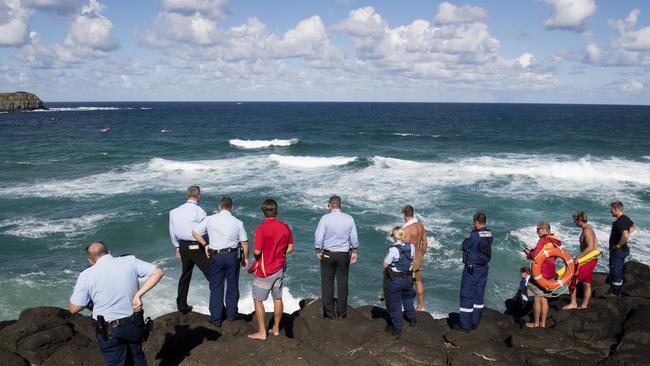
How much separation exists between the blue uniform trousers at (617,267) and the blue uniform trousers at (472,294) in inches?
146

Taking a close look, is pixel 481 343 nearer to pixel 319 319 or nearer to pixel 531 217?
pixel 319 319

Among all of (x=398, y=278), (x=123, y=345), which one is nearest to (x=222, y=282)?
(x=123, y=345)

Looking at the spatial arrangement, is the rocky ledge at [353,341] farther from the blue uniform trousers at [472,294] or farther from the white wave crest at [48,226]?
the white wave crest at [48,226]

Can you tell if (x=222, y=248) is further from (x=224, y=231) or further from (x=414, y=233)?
(x=414, y=233)

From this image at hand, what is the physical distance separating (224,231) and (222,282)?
0.89 meters

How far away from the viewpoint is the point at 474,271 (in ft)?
25.2

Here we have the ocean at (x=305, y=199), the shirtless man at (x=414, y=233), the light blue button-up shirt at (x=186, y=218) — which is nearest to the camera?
the light blue button-up shirt at (x=186, y=218)

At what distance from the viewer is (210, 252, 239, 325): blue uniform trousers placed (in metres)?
7.27

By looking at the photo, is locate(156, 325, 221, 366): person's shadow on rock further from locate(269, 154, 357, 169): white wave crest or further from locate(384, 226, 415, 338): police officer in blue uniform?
locate(269, 154, 357, 169): white wave crest

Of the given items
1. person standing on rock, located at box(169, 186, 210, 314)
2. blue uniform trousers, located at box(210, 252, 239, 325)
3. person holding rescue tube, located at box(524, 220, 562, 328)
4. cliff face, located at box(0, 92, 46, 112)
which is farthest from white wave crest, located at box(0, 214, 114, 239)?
cliff face, located at box(0, 92, 46, 112)

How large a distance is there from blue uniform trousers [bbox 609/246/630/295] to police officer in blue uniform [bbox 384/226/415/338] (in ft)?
16.1

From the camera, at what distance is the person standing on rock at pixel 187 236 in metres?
7.45

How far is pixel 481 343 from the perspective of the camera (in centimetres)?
723

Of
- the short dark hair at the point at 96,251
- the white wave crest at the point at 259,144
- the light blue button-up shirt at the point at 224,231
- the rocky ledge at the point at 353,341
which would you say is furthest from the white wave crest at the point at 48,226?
the white wave crest at the point at 259,144
